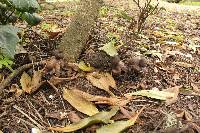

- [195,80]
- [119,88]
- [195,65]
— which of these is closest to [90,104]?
[119,88]

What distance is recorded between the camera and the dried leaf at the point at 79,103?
2.30 meters

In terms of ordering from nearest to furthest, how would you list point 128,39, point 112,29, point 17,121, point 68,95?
point 17,121, point 68,95, point 128,39, point 112,29

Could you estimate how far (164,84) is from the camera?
2.72 m

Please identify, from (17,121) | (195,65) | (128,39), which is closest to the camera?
(17,121)

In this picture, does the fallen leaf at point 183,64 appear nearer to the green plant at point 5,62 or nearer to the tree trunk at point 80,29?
the tree trunk at point 80,29

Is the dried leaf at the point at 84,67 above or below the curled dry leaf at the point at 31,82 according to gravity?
above

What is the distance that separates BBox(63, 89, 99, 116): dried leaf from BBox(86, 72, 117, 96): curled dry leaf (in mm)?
193

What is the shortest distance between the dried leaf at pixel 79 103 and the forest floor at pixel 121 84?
26mm

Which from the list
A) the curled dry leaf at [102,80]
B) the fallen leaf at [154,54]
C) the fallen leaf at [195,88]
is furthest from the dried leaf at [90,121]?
the fallen leaf at [154,54]

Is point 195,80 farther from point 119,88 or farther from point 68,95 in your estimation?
point 68,95

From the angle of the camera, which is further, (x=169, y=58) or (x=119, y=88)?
(x=169, y=58)

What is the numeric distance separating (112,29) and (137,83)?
1161mm

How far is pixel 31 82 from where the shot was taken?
101 inches

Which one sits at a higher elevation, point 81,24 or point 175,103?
point 81,24
